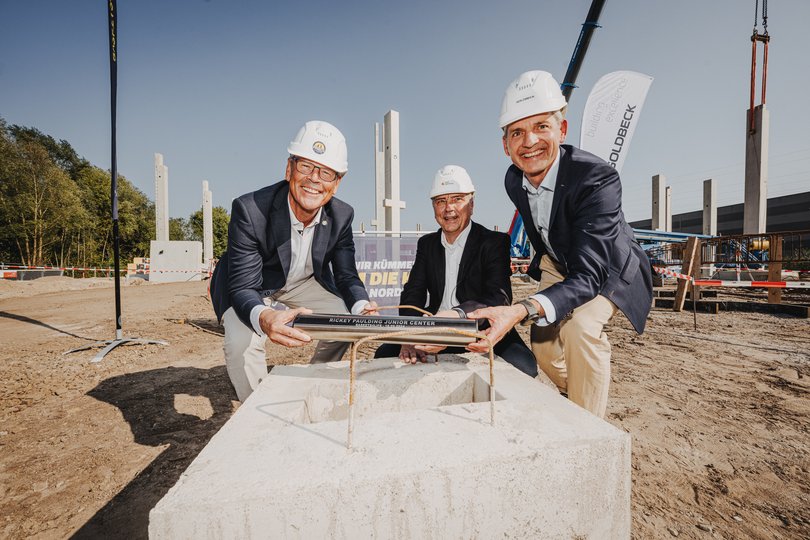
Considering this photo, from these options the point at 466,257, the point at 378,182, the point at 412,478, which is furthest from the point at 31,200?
the point at 412,478

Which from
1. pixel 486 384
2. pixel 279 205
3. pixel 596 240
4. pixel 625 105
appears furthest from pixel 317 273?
pixel 625 105

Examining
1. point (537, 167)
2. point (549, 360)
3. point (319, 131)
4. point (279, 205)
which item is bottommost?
point (549, 360)

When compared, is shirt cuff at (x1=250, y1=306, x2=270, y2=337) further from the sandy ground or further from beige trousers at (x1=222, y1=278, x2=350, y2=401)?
the sandy ground

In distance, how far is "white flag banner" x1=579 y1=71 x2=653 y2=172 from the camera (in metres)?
7.49

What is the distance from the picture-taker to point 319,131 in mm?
2877

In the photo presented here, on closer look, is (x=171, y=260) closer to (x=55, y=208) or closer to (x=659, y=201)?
(x=55, y=208)

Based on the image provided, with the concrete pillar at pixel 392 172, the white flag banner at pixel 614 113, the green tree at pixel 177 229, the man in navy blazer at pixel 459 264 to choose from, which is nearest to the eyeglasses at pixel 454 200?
the man in navy blazer at pixel 459 264

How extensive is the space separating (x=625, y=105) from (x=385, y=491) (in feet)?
29.9

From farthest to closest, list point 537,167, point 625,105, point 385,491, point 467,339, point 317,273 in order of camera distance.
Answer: point 625,105 → point 317,273 → point 537,167 → point 467,339 → point 385,491

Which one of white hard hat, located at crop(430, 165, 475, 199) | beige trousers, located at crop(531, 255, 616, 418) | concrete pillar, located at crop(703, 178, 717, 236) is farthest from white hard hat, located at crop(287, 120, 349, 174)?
concrete pillar, located at crop(703, 178, 717, 236)

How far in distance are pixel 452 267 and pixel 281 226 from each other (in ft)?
5.16

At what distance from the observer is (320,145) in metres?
2.85

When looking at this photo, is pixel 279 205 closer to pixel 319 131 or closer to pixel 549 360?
pixel 319 131

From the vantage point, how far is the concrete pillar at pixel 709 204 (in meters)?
23.3
